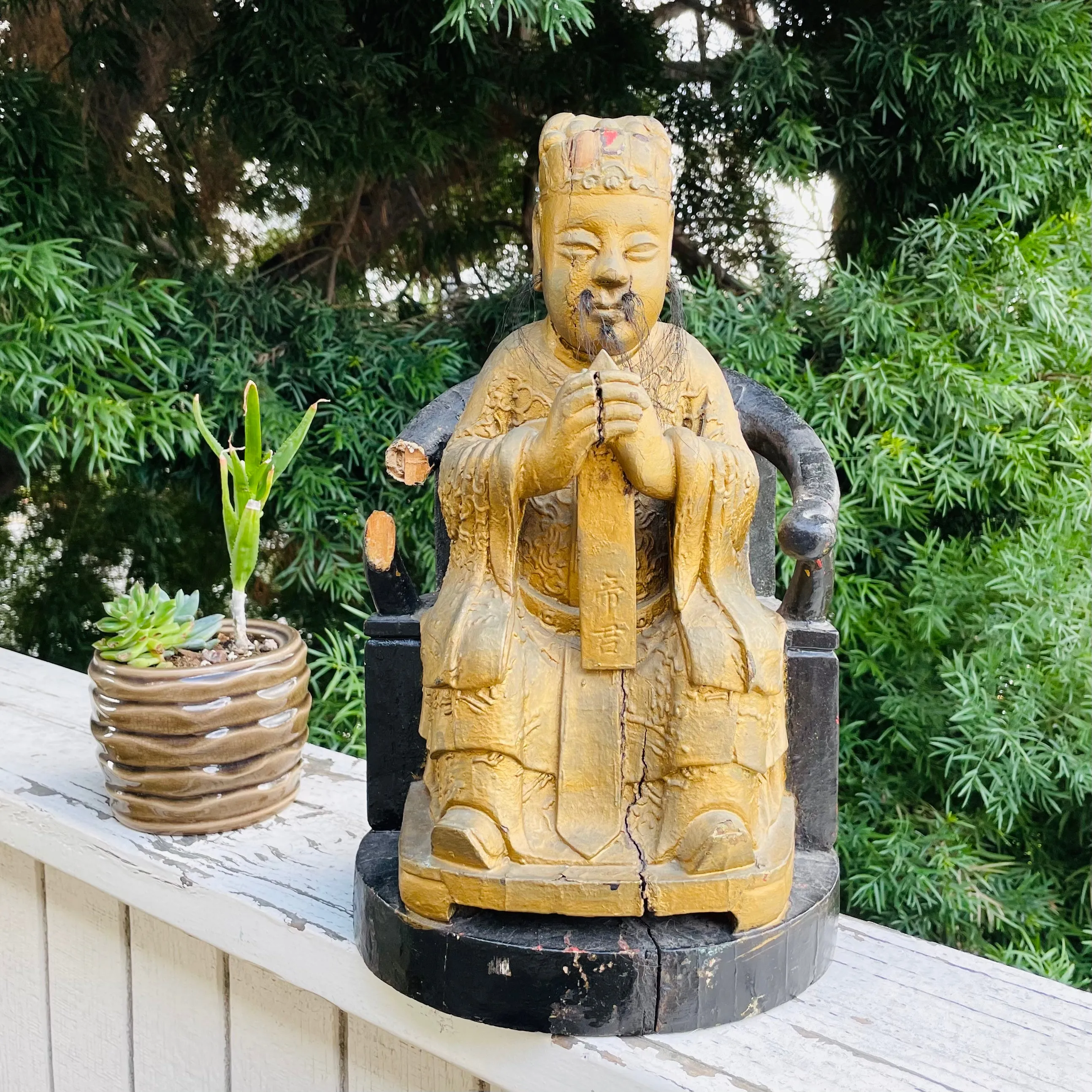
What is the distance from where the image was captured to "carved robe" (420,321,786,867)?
2.58 ft

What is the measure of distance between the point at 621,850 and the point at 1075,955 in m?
1.09

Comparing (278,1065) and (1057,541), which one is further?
(1057,541)

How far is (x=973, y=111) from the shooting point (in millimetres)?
1598

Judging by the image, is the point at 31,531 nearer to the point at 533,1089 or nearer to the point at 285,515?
the point at 285,515

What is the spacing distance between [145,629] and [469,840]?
0.51 meters

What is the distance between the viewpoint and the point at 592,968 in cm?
76

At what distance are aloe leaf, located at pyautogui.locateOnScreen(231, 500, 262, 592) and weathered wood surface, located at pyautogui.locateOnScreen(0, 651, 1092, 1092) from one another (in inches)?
10.0

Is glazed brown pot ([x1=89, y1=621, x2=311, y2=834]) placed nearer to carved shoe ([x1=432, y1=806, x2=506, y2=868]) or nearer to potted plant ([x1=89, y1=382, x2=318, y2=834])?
potted plant ([x1=89, y1=382, x2=318, y2=834])

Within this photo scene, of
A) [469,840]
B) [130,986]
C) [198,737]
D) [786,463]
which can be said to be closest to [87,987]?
[130,986]

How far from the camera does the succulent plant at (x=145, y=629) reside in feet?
3.69

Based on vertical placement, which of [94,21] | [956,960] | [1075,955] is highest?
[94,21]

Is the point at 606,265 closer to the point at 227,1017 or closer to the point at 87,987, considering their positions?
the point at 227,1017

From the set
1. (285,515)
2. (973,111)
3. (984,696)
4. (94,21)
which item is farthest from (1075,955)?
(94,21)

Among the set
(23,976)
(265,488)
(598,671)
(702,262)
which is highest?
(702,262)
